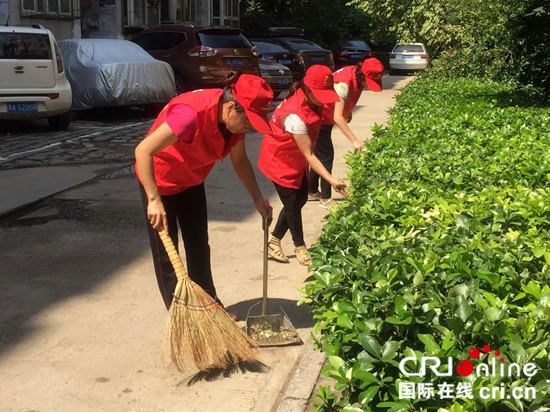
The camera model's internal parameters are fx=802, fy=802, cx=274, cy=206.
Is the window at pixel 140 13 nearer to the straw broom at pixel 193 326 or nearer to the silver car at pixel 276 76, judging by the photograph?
the silver car at pixel 276 76

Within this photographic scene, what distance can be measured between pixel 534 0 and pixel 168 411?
37.4 ft

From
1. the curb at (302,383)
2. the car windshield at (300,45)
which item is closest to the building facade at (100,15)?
the car windshield at (300,45)

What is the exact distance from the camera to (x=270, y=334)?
4.87m

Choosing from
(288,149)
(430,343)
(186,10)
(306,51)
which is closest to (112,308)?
(288,149)

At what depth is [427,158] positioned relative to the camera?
5.66 m

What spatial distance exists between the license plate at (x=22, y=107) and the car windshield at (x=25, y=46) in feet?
2.63

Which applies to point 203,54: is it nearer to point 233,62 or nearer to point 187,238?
point 233,62

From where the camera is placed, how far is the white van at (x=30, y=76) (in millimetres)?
13258

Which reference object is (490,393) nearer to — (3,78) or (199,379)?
(199,379)

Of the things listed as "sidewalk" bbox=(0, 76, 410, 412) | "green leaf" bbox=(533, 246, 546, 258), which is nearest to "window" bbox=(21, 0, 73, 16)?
"sidewalk" bbox=(0, 76, 410, 412)

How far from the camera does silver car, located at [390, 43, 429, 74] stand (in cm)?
3766

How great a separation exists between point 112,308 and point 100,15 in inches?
942

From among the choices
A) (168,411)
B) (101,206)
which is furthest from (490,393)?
(101,206)

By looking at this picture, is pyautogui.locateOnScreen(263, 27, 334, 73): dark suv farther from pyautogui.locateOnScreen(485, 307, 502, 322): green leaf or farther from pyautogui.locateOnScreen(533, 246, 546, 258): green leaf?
pyautogui.locateOnScreen(485, 307, 502, 322): green leaf
